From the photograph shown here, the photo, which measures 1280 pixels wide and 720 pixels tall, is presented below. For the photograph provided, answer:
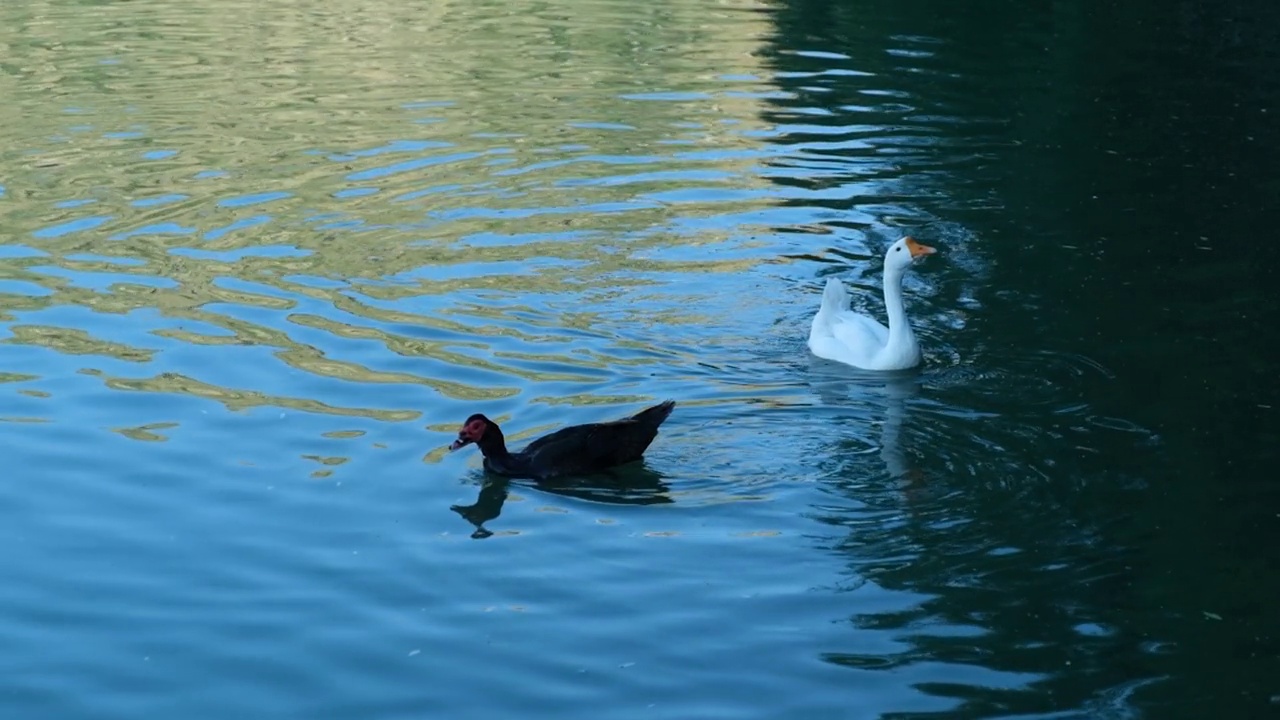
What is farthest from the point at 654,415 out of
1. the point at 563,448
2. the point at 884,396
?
the point at 884,396

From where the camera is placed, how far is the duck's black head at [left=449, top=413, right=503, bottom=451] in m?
11.3

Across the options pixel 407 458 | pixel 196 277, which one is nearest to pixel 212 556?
pixel 407 458

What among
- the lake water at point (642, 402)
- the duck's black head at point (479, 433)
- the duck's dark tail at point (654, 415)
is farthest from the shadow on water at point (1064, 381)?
the duck's black head at point (479, 433)

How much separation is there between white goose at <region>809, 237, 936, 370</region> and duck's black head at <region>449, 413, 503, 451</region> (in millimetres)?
3527

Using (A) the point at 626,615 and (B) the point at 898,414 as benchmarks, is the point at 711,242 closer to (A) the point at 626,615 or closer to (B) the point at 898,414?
(B) the point at 898,414

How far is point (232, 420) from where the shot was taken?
495 inches

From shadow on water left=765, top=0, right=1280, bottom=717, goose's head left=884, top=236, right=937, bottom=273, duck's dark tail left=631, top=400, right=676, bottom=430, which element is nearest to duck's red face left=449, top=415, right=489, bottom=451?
duck's dark tail left=631, top=400, right=676, bottom=430

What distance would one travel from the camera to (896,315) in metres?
14.0

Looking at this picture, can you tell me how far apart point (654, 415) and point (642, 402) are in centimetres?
127

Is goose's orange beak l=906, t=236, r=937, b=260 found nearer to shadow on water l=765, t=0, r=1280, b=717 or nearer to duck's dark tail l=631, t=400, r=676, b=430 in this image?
shadow on water l=765, t=0, r=1280, b=717

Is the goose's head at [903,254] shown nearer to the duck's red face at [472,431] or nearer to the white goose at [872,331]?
the white goose at [872,331]

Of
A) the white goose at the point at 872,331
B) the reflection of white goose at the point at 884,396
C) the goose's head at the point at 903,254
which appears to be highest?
the goose's head at the point at 903,254

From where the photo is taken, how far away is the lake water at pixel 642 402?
9.09 m

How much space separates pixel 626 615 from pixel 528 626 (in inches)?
20.6
